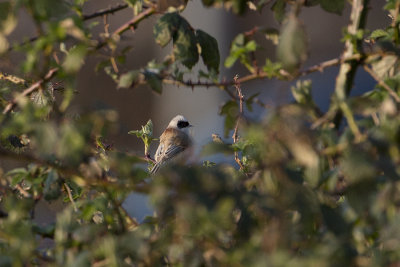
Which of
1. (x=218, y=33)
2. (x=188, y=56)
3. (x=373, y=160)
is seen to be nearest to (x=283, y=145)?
(x=373, y=160)

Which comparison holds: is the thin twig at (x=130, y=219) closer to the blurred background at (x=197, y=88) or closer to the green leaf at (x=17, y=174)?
the green leaf at (x=17, y=174)

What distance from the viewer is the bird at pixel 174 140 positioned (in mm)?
5272

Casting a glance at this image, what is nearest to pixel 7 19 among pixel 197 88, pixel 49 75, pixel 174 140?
pixel 49 75

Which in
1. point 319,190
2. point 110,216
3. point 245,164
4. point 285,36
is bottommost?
point 245,164

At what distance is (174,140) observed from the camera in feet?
18.5

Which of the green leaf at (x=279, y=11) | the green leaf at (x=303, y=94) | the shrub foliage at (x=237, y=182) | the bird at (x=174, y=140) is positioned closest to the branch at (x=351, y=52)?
the shrub foliage at (x=237, y=182)

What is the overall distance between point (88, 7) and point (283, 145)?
5117mm

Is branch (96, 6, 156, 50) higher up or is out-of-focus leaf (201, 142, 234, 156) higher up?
branch (96, 6, 156, 50)

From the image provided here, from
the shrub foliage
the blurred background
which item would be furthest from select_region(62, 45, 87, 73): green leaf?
the blurred background

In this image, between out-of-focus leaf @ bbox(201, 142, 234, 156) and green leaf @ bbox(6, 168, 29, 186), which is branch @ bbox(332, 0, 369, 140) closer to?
out-of-focus leaf @ bbox(201, 142, 234, 156)

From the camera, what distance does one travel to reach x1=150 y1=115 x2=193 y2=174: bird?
5.27 m

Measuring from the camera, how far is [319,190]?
1297 mm

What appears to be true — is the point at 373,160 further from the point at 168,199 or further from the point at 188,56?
the point at 188,56

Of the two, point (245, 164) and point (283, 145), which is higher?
point (283, 145)
